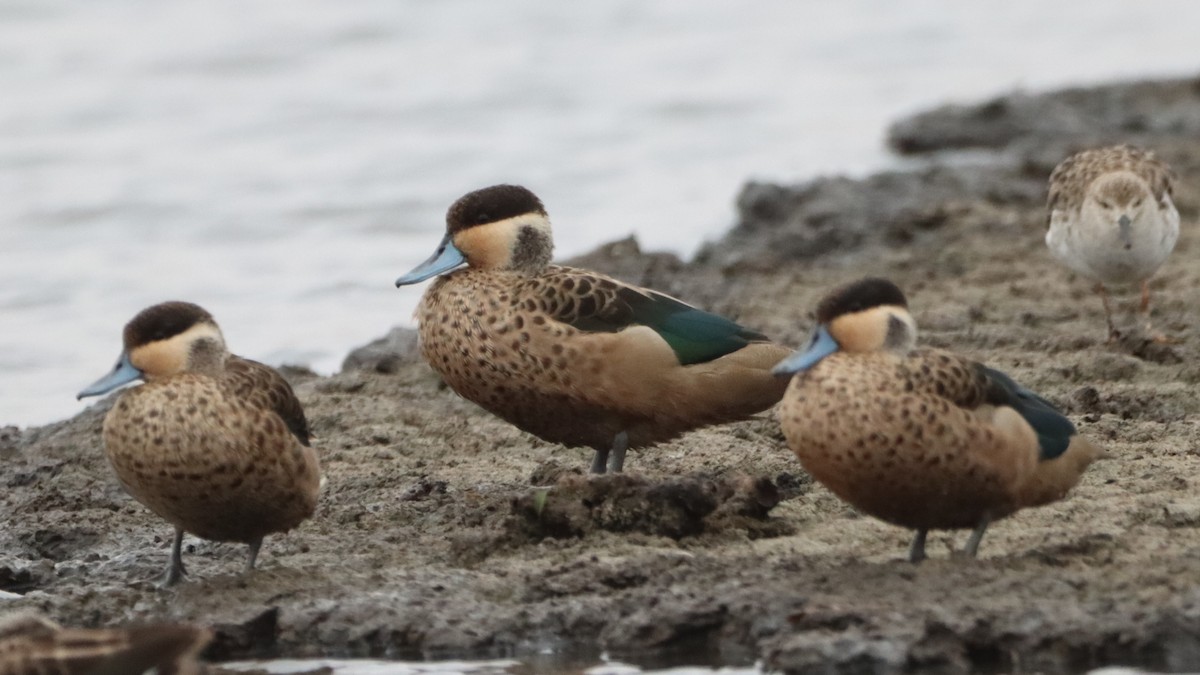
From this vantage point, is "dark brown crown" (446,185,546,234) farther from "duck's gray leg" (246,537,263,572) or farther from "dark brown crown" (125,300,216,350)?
"duck's gray leg" (246,537,263,572)

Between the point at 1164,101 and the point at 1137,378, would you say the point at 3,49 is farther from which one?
the point at 1137,378

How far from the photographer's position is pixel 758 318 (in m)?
10.2

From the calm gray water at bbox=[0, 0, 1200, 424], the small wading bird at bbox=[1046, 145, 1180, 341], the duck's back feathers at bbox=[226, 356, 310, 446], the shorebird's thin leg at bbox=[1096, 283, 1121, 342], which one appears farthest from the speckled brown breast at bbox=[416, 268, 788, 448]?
the calm gray water at bbox=[0, 0, 1200, 424]

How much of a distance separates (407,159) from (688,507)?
390 inches

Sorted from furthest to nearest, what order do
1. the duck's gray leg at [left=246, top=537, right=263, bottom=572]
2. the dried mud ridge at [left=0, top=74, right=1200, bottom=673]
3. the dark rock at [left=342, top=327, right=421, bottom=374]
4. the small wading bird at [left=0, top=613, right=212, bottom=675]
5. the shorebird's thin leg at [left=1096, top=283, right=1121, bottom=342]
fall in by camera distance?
the dark rock at [left=342, top=327, right=421, bottom=374]
the shorebird's thin leg at [left=1096, top=283, right=1121, bottom=342]
the duck's gray leg at [left=246, top=537, right=263, bottom=572]
the dried mud ridge at [left=0, top=74, right=1200, bottom=673]
the small wading bird at [left=0, top=613, right=212, bottom=675]

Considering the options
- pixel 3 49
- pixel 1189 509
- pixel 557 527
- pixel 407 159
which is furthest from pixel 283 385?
pixel 3 49

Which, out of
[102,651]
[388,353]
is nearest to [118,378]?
[102,651]

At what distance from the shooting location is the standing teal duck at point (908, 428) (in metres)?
5.78

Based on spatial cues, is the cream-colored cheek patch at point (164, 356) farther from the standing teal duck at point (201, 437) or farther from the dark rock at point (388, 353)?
the dark rock at point (388, 353)

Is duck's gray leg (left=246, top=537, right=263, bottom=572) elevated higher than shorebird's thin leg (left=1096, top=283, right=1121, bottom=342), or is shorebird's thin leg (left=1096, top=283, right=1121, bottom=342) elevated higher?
shorebird's thin leg (left=1096, top=283, right=1121, bottom=342)

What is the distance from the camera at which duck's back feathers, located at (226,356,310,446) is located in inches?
250

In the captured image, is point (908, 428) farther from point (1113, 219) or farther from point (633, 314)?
point (1113, 219)

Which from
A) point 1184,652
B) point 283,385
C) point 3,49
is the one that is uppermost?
point 3,49

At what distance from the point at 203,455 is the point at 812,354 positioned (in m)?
1.86
